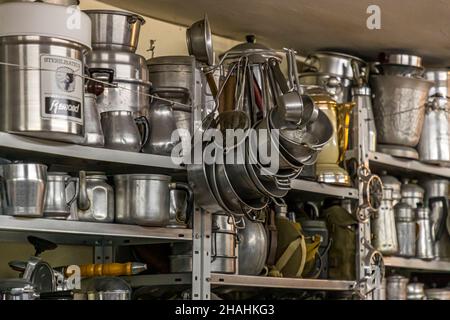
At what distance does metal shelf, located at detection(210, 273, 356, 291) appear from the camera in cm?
283

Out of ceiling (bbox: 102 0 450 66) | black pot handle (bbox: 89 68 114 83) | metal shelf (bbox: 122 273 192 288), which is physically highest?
ceiling (bbox: 102 0 450 66)

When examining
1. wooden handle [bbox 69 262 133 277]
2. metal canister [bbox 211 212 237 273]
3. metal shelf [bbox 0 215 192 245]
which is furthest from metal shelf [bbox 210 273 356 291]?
wooden handle [bbox 69 262 133 277]

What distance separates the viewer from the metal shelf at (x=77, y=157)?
7.86ft

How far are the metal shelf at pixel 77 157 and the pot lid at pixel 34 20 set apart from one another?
0.25m

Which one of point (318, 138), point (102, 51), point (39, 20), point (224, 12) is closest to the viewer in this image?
point (39, 20)

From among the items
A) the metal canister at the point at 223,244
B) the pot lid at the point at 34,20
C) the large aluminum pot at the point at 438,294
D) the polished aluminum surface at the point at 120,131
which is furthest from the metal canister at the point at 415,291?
the pot lid at the point at 34,20

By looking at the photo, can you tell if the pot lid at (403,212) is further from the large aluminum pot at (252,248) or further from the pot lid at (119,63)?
the pot lid at (119,63)

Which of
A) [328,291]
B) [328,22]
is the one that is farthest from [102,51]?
[328,291]

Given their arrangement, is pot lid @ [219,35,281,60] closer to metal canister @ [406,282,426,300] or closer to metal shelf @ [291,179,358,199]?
metal shelf @ [291,179,358,199]

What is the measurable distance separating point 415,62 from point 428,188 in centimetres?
51

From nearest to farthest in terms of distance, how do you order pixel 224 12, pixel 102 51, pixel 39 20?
pixel 39 20, pixel 102 51, pixel 224 12

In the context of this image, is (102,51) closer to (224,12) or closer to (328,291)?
(224,12)

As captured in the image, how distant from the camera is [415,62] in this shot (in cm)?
374

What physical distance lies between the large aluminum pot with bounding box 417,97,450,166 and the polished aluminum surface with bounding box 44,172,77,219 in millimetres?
1634
